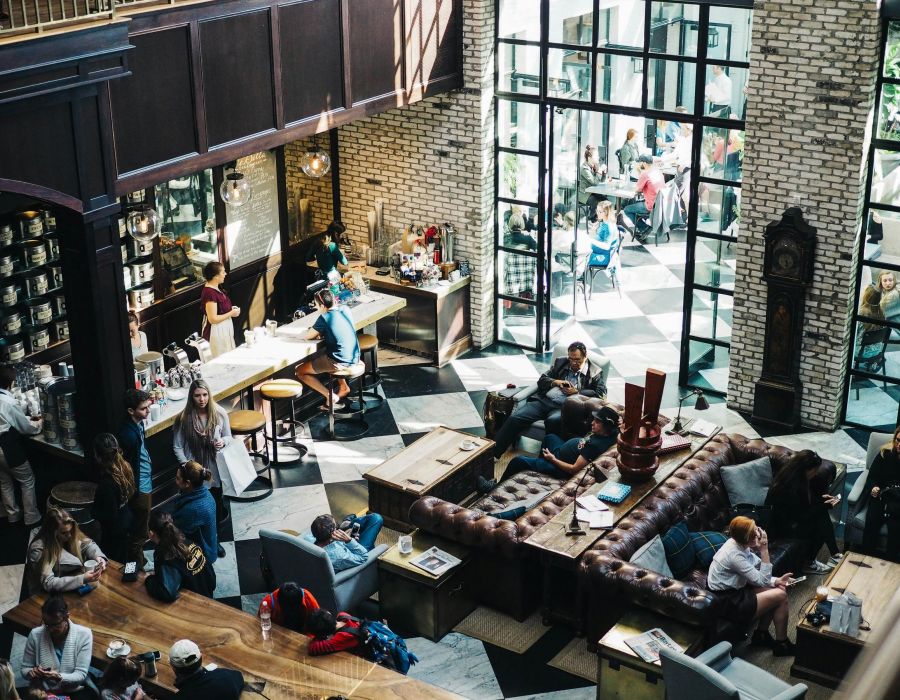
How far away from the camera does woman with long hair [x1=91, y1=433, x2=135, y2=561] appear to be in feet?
25.1

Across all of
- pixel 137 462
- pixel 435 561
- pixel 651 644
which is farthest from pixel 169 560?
pixel 651 644

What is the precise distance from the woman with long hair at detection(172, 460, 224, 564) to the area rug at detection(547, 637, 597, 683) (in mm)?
2503

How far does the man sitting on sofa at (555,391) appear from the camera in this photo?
10.1 m

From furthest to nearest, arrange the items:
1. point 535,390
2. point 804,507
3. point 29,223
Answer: point 535,390
point 29,223
point 804,507

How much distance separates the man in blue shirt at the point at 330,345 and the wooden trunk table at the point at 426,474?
1.28 metres

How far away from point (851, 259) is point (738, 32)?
7.69ft

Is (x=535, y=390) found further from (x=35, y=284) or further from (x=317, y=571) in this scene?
(x=35, y=284)

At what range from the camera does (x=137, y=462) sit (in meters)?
8.23

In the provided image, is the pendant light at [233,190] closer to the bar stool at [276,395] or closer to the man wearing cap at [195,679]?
the bar stool at [276,395]

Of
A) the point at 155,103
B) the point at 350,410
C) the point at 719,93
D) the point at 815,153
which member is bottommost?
the point at 350,410

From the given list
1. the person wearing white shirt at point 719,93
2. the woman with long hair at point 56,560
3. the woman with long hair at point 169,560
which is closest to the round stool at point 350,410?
the woman with long hair at point 169,560

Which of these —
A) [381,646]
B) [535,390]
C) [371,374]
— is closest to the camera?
[381,646]

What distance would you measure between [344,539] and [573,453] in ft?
7.84

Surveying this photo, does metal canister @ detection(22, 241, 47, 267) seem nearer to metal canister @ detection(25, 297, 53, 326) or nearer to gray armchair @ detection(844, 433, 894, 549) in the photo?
metal canister @ detection(25, 297, 53, 326)
